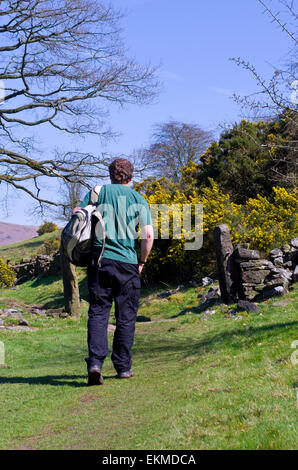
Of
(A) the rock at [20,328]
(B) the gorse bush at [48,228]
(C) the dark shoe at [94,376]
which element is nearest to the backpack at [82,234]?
(C) the dark shoe at [94,376]

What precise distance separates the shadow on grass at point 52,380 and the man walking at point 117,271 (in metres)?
0.33

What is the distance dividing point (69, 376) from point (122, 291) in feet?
5.84

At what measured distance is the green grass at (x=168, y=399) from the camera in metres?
3.54

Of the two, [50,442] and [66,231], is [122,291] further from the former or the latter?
[50,442]

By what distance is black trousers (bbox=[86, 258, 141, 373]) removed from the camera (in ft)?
18.6

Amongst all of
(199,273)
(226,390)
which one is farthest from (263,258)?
(226,390)

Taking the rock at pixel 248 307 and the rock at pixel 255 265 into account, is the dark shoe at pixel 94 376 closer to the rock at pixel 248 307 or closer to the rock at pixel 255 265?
the rock at pixel 248 307

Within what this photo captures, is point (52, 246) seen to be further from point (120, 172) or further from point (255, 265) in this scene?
point (120, 172)

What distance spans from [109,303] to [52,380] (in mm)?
1525

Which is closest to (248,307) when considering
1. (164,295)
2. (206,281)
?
(206,281)

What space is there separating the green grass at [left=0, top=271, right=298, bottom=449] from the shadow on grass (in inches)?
0.6

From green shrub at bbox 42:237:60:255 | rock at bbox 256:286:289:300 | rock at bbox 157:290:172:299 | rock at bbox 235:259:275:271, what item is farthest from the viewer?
green shrub at bbox 42:237:60:255

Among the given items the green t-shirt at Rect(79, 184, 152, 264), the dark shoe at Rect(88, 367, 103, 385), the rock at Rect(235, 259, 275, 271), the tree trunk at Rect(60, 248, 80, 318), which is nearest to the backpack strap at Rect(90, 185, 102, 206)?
the green t-shirt at Rect(79, 184, 152, 264)

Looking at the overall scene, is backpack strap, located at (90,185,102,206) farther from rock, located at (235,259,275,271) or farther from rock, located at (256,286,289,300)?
rock, located at (235,259,275,271)
